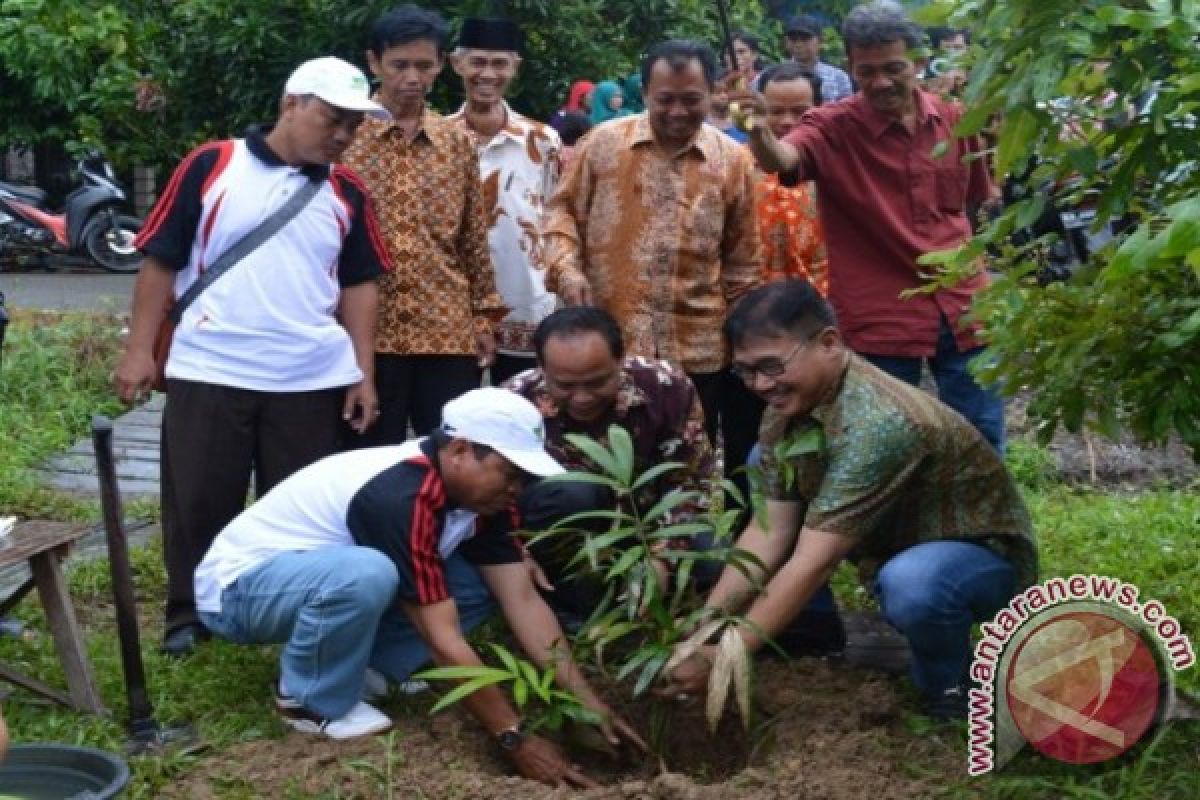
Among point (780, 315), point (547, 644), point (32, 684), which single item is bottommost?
point (32, 684)

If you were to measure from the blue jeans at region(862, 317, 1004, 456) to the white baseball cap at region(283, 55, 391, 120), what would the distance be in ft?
5.91

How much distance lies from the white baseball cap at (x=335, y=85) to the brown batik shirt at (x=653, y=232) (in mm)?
872

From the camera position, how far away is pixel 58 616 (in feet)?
16.8

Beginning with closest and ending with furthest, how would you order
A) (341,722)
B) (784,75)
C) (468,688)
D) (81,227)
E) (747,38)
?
(468,688), (341,722), (784,75), (747,38), (81,227)

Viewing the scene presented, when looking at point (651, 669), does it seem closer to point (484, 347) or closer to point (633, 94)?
point (484, 347)

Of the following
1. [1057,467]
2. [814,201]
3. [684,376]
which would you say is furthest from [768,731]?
[1057,467]

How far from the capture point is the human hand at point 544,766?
4.68 metres

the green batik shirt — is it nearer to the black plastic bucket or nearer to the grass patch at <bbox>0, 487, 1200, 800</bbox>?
the grass patch at <bbox>0, 487, 1200, 800</bbox>

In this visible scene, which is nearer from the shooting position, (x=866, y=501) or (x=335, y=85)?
(x=866, y=501)

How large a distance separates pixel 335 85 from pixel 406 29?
688 mm

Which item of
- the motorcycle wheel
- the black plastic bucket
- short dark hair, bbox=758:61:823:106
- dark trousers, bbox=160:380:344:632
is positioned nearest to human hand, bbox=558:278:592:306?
dark trousers, bbox=160:380:344:632

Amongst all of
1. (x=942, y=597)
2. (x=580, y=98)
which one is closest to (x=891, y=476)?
(x=942, y=597)

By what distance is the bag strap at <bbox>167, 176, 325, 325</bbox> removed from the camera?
5.45 metres

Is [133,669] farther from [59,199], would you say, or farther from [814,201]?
[59,199]
